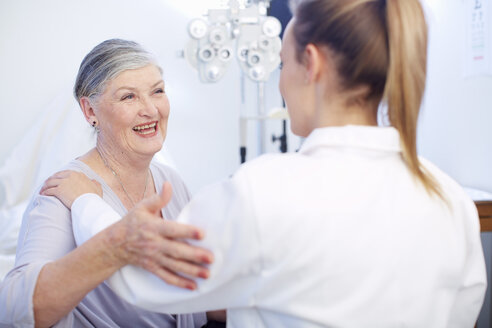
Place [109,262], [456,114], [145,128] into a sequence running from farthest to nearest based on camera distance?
[456,114], [145,128], [109,262]

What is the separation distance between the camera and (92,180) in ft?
3.92

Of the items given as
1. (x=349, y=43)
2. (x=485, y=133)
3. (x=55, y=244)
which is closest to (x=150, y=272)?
(x=55, y=244)

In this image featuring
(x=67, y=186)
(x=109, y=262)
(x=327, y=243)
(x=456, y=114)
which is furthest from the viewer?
(x=456, y=114)

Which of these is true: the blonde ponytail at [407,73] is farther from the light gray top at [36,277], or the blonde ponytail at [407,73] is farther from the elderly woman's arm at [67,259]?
the light gray top at [36,277]

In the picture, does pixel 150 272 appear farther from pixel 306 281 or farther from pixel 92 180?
pixel 92 180

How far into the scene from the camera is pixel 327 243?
25.8 inches

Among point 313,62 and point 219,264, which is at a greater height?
point 313,62

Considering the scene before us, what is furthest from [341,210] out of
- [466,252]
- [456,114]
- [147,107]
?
[456,114]

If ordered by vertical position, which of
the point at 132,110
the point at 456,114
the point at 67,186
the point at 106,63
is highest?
the point at 106,63

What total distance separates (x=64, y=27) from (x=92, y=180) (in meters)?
2.38

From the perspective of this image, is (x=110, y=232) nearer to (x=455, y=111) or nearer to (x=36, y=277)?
(x=36, y=277)

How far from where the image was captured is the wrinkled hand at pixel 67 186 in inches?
41.0

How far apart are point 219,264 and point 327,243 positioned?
0.15m

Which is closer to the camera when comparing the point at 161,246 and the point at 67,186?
the point at 161,246
